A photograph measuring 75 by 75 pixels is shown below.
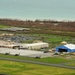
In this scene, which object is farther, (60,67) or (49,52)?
(49,52)

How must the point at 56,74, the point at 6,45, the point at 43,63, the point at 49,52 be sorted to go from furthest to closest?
the point at 6,45, the point at 49,52, the point at 43,63, the point at 56,74

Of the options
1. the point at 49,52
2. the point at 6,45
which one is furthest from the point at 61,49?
the point at 6,45

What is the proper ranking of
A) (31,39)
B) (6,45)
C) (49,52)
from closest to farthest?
(49,52), (6,45), (31,39)

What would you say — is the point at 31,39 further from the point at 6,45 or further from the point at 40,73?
the point at 40,73

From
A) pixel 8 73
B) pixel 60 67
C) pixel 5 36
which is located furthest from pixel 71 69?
pixel 5 36

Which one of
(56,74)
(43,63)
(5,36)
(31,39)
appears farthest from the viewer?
(5,36)

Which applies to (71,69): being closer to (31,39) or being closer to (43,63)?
(43,63)
